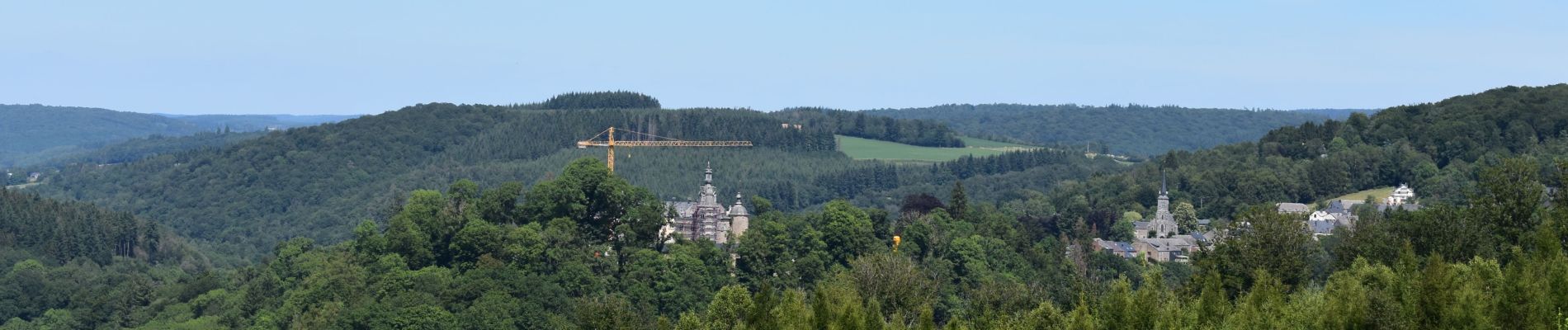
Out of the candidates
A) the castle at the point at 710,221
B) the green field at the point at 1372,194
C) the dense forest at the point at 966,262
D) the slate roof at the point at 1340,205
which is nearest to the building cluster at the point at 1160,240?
the dense forest at the point at 966,262

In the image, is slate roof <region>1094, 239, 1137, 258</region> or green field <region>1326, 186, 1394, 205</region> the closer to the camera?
slate roof <region>1094, 239, 1137, 258</region>

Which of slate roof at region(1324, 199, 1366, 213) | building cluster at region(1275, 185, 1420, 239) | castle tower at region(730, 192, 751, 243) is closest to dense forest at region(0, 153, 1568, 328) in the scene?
castle tower at region(730, 192, 751, 243)

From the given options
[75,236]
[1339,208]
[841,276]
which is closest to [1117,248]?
[1339,208]

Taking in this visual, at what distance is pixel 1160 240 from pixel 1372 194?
1036 inches

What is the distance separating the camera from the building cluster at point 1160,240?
128 m

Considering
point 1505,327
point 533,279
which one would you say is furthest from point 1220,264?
point 533,279

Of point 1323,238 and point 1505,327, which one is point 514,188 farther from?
point 1505,327

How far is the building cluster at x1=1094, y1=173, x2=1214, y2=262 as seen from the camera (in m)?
128

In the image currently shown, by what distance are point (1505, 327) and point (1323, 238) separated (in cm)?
6399

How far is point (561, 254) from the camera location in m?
105

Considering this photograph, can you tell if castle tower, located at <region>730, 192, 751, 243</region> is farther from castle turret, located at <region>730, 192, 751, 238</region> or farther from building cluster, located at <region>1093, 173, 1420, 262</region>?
building cluster, located at <region>1093, 173, 1420, 262</region>

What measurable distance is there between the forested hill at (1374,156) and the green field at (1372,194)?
661 millimetres

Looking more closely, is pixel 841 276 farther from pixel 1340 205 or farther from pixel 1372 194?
pixel 1372 194

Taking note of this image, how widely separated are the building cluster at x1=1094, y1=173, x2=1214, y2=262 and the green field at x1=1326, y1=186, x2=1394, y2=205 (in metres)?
14.6
